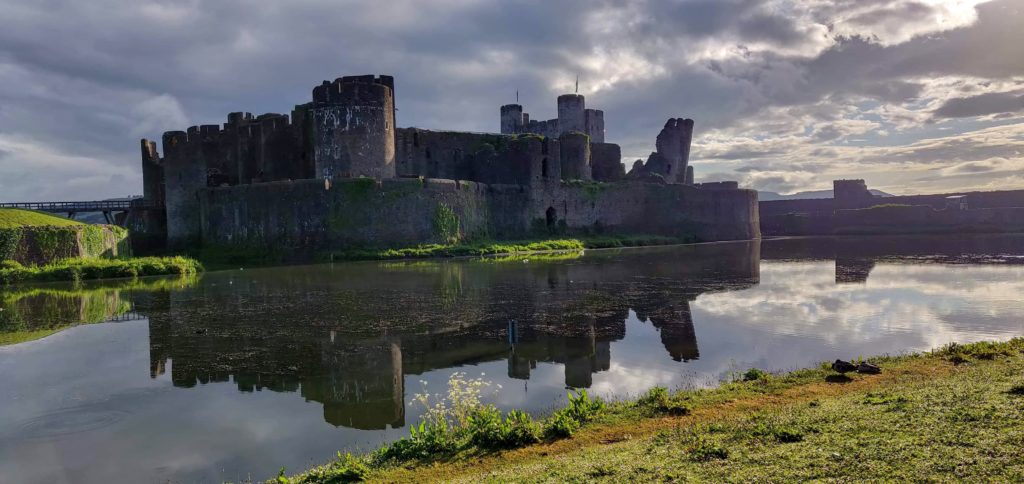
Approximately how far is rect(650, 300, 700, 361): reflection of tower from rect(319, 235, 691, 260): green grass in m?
21.2

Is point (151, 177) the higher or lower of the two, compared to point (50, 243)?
higher

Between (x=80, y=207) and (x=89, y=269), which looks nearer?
(x=89, y=269)

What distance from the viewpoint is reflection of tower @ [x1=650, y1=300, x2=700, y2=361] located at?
11414mm

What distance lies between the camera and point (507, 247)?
41.1 m

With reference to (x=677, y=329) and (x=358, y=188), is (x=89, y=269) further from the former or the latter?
(x=677, y=329)

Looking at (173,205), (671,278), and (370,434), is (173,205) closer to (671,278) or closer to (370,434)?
(671,278)

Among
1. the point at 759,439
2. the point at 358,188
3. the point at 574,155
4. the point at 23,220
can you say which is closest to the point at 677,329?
the point at 759,439

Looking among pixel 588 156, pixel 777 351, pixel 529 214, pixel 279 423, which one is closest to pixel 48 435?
pixel 279 423

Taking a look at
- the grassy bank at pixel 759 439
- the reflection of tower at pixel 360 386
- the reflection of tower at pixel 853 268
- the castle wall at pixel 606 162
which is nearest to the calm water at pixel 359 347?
the reflection of tower at pixel 360 386

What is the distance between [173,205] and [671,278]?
31357 mm

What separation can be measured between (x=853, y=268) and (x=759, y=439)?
2414 centimetres

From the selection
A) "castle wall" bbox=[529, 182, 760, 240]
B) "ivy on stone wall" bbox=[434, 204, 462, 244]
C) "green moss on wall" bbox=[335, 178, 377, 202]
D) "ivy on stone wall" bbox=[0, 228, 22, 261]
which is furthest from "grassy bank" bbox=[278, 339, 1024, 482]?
"castle wall" bbox=[529, 182, 760, 240]

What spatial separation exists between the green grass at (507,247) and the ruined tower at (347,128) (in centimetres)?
508

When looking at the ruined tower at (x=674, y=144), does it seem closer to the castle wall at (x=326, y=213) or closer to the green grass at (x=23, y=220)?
the castle wall at (x=326, y=213)
